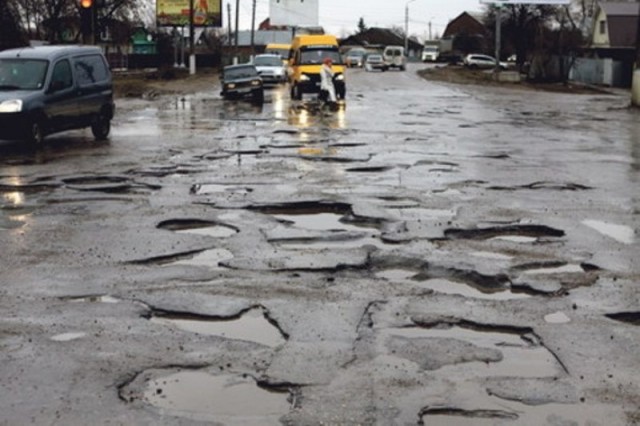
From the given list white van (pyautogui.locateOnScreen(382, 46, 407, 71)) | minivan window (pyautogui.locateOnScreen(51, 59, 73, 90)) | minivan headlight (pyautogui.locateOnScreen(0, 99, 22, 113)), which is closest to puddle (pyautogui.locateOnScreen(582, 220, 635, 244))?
minivan headlight (pyautogui.locateOnScreen(0, 99, 22, 113))

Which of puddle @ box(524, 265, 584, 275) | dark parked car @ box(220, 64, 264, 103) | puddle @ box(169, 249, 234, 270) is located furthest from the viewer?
dark parked car @ box(220, 64, 264, 103)

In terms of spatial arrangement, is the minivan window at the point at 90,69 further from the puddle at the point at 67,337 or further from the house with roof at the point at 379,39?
the house with roof at the point at 379,39

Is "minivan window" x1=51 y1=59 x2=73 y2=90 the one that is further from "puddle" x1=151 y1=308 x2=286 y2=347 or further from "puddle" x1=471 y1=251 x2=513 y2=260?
"puddle" x1=151 y1=308 x2=286 y2=347

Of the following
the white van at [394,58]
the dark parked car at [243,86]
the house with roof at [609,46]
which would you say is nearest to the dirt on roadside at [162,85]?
the dark parked car at [243,86]

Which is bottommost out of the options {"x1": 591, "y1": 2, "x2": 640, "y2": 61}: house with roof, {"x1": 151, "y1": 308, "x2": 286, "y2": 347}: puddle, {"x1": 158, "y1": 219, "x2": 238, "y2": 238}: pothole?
{"x1": 151, "y1": 308, "x2": 286, "y2": 347}: puddle

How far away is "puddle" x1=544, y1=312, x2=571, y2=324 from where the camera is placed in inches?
251

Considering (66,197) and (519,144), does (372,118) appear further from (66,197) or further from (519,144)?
(66,197)

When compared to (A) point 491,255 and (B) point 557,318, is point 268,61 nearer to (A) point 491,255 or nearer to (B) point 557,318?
(A) point 491,255

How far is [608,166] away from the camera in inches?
594

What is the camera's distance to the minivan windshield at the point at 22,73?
57.4 feet

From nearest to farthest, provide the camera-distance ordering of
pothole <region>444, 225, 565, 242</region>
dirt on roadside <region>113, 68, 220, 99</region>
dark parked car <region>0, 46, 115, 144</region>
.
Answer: pothole <region>444, 225, 565, 242</region>
dark parked car <region>0, 46, 115, 144</region>
dirt on roadside <region>113, 68, 220, 99</region>

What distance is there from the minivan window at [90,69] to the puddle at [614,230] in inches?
463

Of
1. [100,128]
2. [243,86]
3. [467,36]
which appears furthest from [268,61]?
[467,36]

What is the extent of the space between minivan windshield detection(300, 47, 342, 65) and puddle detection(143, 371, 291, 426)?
98.6ft
